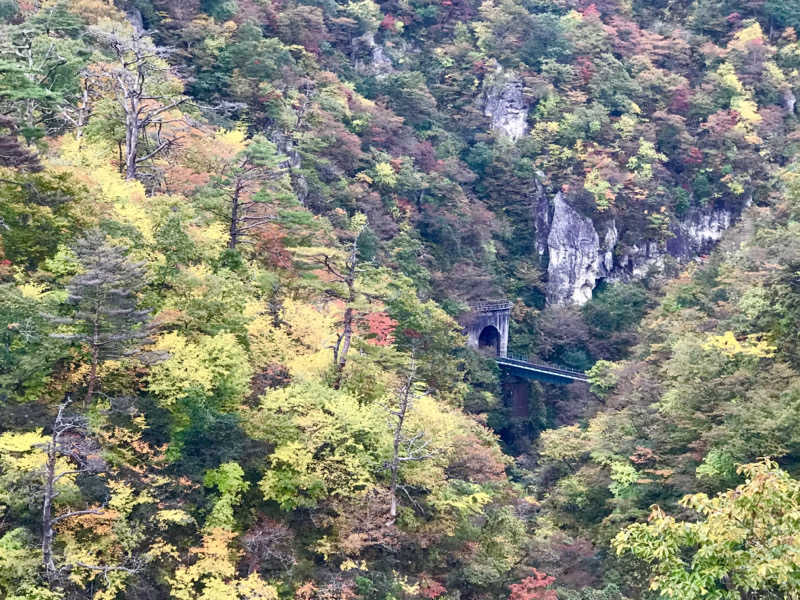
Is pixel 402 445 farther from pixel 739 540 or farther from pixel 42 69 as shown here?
pixel 42 69

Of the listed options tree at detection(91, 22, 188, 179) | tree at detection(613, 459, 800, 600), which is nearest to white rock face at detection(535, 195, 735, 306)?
tree at detection(91, 22, 188, 179)

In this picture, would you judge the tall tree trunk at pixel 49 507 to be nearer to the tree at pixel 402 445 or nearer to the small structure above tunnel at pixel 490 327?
the tree at pixel 402 445

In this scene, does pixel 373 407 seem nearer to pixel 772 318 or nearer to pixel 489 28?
pixel 772 318

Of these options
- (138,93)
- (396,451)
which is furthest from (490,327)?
(396,451)

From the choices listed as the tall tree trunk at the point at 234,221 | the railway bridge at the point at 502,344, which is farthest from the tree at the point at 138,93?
the railway bridge at the point at 502,344

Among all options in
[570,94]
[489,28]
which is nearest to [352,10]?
[489,28]
